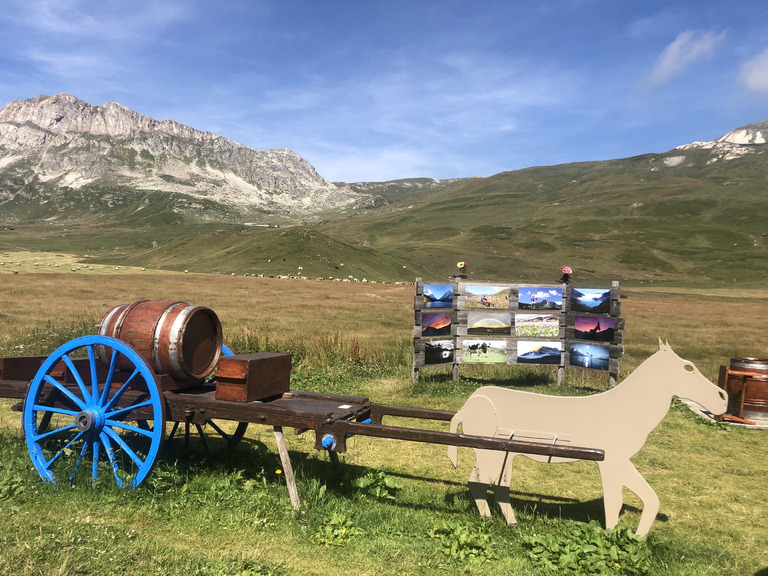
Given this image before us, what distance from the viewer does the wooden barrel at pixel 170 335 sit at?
5.68 meters

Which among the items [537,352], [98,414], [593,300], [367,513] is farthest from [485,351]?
[98,414]

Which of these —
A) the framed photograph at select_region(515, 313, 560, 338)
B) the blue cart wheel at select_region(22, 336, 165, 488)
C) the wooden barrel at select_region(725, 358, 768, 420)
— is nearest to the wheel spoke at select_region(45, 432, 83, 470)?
the blue cart wheel at select_region(22, 336, 165, 488)

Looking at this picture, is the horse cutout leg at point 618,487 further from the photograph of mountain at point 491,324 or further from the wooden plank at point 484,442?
the photograph of mountain at point 491,324

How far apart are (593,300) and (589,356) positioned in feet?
4.72

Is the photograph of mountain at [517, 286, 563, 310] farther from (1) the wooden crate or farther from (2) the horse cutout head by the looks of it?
(1) the wooden crate

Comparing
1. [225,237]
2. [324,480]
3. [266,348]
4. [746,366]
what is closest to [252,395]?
[324,480]

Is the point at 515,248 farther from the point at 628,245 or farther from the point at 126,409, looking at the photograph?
the point at 126,409

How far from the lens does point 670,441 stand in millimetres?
9156

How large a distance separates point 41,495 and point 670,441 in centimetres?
979

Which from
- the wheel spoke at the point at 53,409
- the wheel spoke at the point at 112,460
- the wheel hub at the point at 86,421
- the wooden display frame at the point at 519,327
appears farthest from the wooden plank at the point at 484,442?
the wooden display frame at the point at 519,327

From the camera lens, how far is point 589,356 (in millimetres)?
12477

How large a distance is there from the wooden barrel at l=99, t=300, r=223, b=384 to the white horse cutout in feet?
10.5

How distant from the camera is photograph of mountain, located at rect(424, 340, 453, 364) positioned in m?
12.3

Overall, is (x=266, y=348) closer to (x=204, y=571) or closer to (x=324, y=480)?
(x=324, y=480)
